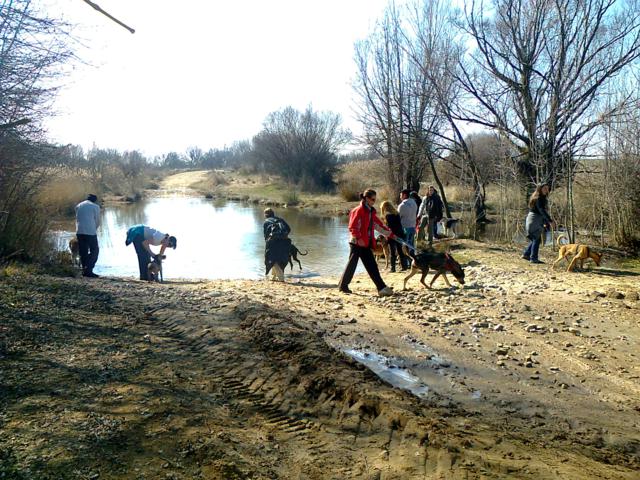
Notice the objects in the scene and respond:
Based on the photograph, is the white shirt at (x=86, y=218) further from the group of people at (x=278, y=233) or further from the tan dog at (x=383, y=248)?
the tan dog at (x=383, y=248)

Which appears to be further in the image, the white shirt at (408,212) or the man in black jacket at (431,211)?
the man in black jacket at (431,211)

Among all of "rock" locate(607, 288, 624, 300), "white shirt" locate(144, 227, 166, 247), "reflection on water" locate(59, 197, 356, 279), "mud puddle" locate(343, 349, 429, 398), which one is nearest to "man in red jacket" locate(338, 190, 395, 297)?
"mud puddle" locate(343, 349, 429, 398)

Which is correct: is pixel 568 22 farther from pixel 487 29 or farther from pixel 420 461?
pixel 420 461

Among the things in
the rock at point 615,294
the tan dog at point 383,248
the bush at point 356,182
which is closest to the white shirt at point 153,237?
the tan dog at point 383,248

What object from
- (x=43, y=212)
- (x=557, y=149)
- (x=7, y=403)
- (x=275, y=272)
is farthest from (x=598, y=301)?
(x=43, y=212)

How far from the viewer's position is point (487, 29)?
20.1 meters

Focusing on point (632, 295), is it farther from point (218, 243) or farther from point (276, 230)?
point (218, 243)

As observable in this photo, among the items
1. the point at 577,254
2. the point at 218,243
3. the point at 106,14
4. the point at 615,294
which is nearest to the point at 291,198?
the point at 218,243

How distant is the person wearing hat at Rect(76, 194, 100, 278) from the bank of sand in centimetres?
340

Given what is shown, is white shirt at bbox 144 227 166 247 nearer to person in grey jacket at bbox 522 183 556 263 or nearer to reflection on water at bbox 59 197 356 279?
reflection on water at bbox 59 197 356 279

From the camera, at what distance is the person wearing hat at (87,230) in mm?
12297

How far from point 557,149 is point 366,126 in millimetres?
11569

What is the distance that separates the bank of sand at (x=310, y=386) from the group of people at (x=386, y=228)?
1122 mm

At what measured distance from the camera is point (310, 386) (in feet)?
15.9
